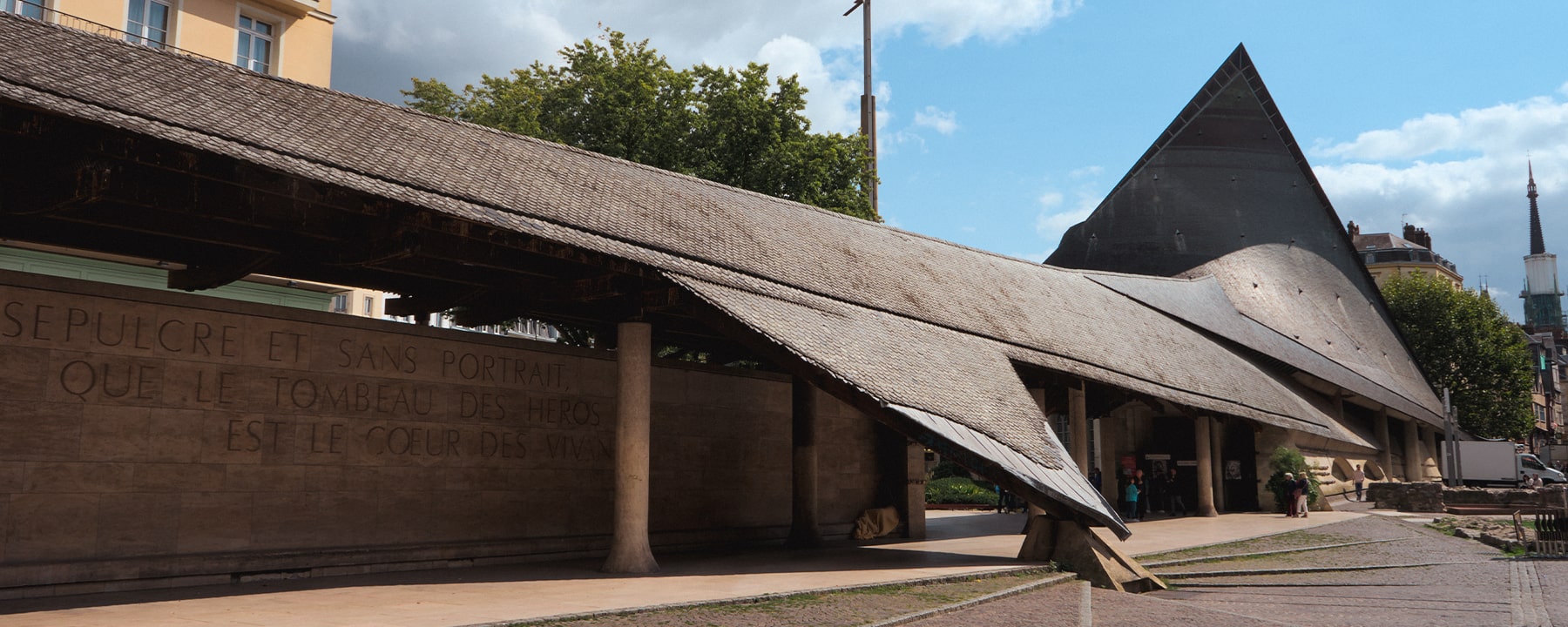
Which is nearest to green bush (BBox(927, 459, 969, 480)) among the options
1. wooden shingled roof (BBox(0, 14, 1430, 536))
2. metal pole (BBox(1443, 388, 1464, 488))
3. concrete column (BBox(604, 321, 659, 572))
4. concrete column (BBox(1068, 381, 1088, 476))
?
metal pole (BBox(1443, 388, 1464, 488))

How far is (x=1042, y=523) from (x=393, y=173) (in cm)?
955

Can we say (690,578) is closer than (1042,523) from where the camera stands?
Yes

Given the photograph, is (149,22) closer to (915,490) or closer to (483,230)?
(483,230)

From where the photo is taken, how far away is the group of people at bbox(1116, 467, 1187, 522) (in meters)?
28.1

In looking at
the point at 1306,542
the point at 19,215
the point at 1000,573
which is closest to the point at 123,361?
the point at 19,215

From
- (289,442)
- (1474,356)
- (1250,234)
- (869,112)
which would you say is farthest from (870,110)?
(1474,356)

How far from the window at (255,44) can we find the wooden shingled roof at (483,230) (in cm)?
1558

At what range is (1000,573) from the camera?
46.2ft

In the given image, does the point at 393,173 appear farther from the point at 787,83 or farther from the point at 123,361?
the point at 787,83

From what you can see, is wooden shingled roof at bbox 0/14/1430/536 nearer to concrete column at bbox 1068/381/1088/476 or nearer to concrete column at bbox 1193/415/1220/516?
concrete column at bbox 1068/381/1088/476

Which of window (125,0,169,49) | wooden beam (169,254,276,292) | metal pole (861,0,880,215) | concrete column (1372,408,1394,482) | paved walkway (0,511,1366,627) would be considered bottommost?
paved walkway (0,511,1366,627)

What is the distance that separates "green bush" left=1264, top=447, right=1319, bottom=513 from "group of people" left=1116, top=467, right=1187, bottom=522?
241 cm

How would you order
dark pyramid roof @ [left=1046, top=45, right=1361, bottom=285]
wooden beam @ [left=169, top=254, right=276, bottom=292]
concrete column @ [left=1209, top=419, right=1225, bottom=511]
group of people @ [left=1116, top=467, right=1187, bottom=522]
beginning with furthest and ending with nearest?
dark pyramid roof @ [left=1046, top=45, right=1361, bottom=285] < concrete column @ [left=1209, top=419, right=1225, bottom=511] < group of people @ [left=1116, top=467, right=1187, bottom=522] < wooden beam @ [left=169, top=254, right=276, bottom=292]

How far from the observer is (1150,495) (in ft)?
105
